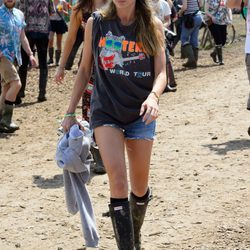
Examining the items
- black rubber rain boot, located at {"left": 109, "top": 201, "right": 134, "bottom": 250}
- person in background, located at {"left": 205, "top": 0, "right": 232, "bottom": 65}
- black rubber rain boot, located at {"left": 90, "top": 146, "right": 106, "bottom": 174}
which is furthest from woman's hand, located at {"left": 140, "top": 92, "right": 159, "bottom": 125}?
person in background, located at {"left": 205, "top": 0, "right": 232, "bottom": 65}

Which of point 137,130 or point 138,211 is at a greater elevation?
point 137,130

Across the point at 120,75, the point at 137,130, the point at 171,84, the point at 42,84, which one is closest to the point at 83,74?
the point at 120,75

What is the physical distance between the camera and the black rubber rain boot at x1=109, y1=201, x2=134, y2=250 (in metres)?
4.12

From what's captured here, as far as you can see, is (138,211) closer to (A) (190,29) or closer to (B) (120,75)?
(B) (120,75)

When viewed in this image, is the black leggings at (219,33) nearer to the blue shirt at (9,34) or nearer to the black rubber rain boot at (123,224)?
the blue shirt at (9,34)

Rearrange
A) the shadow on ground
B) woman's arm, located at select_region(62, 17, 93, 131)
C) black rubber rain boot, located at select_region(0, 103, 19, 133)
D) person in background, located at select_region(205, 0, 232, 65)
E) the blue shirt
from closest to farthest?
woman's arm, located at select_region(62, 17, 93, 131)
the shadow on ground
the blue shirt
black rubber rain boot, located at select_region(0, 103, 19, 133)
person in background, located at select_region(205, 0, 232, 65)

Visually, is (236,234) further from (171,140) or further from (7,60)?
(7,60)

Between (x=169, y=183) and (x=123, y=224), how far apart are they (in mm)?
2275

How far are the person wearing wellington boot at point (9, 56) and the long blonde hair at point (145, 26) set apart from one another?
4996mm

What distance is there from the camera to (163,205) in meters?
5.75

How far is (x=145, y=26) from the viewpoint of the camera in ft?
13.8

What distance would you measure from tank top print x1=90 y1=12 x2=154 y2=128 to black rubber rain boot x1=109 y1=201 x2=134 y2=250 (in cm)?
51

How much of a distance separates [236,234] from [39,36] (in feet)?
22.3

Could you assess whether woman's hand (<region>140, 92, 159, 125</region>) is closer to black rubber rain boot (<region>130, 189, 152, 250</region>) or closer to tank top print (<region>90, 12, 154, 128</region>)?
tank top print (<region>90, 12, 154, 128</region>)
